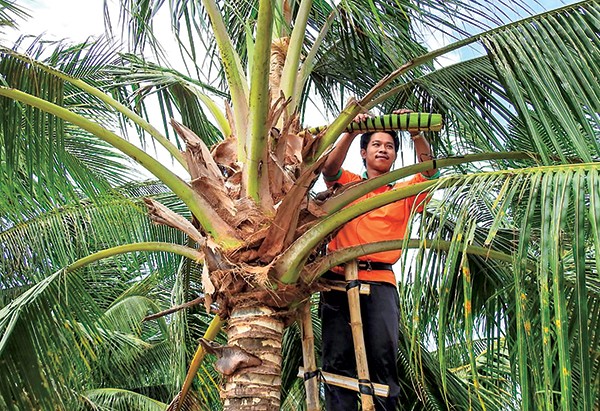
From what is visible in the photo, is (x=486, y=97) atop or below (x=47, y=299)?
atop

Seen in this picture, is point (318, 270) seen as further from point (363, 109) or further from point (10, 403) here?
point (10, 403)

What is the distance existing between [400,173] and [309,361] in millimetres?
958

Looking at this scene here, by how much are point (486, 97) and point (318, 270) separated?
4.19 feet

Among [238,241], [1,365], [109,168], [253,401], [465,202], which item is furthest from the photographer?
[109,168]

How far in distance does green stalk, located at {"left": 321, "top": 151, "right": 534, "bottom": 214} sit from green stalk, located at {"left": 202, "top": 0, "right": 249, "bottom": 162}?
19.2 inches

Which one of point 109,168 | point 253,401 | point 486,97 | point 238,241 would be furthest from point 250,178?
point 109,168

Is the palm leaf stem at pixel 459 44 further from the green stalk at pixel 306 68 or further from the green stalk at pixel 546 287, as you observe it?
the green stalk at pixel 546 287

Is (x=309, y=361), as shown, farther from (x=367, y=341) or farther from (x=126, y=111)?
(x=126, y=111)

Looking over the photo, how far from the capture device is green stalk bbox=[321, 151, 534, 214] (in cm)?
261

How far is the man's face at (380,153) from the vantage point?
3561 mm

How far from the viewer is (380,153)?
356 cm

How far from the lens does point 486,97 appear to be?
353 cm

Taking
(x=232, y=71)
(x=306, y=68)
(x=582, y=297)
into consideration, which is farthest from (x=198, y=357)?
(x=582, y=297)

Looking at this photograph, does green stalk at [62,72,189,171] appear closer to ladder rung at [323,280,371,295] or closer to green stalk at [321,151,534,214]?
green stalk at [321,151,534,214]
